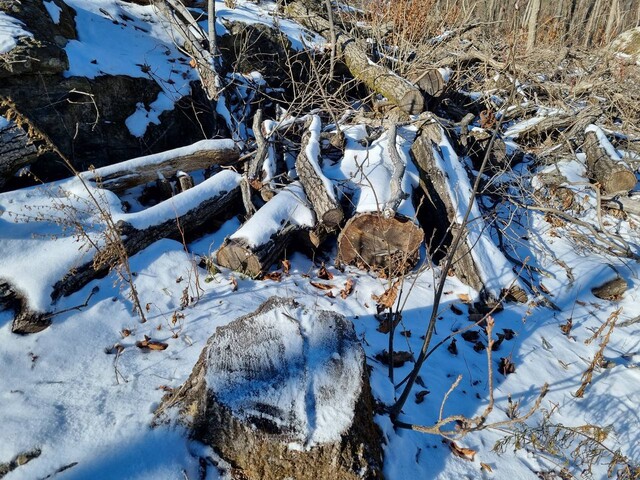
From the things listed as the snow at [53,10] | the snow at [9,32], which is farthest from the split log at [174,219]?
the snow at [53,10]

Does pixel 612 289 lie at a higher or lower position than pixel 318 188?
lower

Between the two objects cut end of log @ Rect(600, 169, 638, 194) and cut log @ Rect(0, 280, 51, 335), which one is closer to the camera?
cut log @ Rect(0, 280, 51, 335)

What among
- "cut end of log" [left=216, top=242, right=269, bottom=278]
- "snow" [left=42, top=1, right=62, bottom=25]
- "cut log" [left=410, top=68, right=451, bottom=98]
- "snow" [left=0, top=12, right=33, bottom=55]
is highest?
"snow" [left=42, top=1, right=62, bottom=25]

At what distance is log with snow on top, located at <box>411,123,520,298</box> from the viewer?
3.66 meters

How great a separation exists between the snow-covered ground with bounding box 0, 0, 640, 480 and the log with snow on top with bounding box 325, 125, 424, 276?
94 mm

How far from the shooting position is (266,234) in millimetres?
3482

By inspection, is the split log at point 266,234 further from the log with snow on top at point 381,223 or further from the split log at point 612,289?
the split log at point 612,289

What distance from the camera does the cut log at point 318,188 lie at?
147 inches

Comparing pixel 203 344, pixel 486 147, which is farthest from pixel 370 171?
pixel 203 344

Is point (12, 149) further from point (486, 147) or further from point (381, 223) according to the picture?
point (486, 147)

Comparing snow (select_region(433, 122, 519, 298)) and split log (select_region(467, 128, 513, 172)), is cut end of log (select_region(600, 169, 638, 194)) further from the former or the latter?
snow (select_region(433, 122, 519, 298))

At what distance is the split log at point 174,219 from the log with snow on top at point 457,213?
2058 mm

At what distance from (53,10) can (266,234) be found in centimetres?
384

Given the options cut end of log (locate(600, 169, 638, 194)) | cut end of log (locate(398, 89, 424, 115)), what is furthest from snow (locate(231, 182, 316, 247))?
cut end of log (locate(600, 169, 638, 194))
